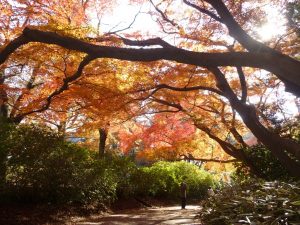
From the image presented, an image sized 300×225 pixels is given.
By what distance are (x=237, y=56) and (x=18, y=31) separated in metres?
8.82

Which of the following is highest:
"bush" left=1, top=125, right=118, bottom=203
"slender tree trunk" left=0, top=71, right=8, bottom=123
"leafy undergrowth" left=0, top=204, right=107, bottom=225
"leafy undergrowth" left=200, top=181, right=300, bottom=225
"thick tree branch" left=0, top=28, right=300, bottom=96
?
"slender tree trunk" left=0, top=71, right=8, bottom=123

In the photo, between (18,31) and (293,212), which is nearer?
(293,212)

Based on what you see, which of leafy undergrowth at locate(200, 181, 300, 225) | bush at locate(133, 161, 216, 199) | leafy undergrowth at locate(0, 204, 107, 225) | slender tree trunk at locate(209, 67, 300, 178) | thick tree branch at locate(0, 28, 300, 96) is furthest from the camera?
bush at locate(133, 161, 216, 199)

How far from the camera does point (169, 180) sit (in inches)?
784

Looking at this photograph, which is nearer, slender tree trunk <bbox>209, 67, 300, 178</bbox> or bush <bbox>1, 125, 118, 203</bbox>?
slender tree trunk <bbox>209, 67, 300, 178</bbox>

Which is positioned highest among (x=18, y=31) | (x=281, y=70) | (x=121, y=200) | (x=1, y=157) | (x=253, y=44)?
(x=18, y=31)

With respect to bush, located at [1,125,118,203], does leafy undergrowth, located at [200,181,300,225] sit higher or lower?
lower

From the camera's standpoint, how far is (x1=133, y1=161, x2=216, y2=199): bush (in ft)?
55.6

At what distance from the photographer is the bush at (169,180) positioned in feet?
55.6

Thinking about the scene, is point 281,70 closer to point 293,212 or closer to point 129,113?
point 293,212

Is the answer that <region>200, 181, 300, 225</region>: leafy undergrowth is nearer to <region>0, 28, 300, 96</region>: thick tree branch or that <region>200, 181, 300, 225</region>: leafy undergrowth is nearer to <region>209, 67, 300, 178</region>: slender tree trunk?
<region>0, 28, 300, 96</region>: thick tree branch

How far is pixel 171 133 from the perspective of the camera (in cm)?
1730

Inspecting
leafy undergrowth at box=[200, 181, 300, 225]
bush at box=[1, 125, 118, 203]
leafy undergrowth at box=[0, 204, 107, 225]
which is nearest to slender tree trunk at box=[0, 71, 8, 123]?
bush at box=[1, 125, 118, 203]

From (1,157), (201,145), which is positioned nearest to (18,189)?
(1,157)
